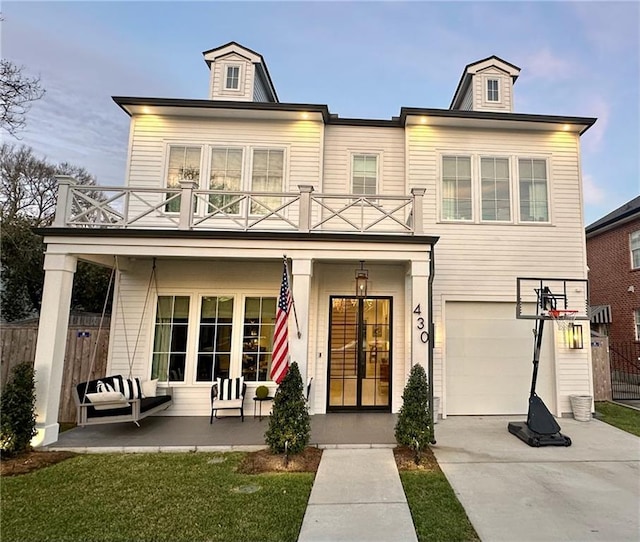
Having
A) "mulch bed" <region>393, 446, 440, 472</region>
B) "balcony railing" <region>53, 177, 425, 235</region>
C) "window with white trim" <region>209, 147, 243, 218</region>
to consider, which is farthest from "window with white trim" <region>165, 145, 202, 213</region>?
"mulch bed" <region>393, 446, 440, 472</region>

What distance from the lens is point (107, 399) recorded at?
6.02m

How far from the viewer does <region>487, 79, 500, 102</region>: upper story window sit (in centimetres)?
936

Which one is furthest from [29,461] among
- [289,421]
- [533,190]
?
[533,190]

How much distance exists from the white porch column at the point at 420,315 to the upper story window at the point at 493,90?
600cm

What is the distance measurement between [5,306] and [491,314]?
17.9 metres

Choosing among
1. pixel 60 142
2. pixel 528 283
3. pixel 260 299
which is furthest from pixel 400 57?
pixel 60 142

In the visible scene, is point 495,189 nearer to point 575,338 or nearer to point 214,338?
point 575,338

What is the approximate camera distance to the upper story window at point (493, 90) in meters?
9.36

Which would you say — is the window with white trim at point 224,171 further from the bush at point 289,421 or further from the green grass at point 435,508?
the green grass at point 435,508

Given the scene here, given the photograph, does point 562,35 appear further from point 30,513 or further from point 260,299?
point 30,513

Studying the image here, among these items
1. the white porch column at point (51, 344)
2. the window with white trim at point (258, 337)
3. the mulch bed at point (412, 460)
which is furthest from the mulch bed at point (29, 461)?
the mulch bed at point (412, 460)

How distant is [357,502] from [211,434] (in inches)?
127

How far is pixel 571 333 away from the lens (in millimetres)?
7895

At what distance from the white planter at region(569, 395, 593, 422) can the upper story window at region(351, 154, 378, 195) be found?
6.35 metres
